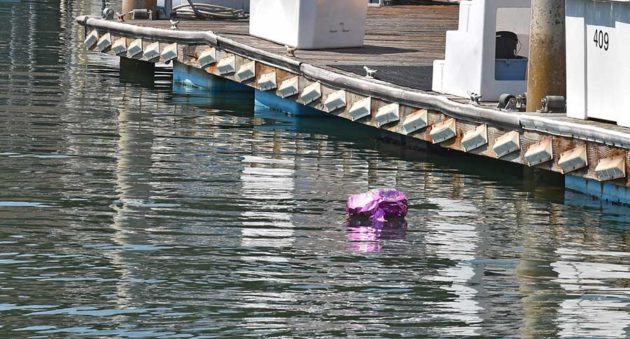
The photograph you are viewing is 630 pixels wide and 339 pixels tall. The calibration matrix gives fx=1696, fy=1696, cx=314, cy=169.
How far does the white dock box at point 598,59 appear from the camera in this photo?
50.8 ft

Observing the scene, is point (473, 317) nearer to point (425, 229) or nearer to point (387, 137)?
point (425, 229)

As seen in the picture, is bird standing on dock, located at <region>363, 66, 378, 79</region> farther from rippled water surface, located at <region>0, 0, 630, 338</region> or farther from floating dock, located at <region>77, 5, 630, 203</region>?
rippled water surface, located at <region>0, 0, 630, 338</region>

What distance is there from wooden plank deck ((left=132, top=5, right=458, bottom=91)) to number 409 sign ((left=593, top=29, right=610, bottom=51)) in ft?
11.5

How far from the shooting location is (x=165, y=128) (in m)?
20.3

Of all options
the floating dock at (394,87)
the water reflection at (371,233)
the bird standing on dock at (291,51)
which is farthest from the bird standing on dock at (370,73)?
the water reflection at (371,233)

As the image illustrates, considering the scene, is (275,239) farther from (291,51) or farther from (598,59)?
(291,51)

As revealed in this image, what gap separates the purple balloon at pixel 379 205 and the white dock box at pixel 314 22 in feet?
25.2

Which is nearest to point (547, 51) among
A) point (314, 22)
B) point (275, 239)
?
point (275, 239)

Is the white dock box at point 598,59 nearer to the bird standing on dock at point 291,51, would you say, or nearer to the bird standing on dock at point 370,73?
the bird standing on dock at point 370,73

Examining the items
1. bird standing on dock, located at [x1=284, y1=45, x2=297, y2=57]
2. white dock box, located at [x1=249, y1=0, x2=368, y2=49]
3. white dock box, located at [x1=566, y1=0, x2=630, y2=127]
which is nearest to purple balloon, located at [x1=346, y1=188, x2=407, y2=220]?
white dock box, located at [x1=566, y1=0, x2=630, y2=127]

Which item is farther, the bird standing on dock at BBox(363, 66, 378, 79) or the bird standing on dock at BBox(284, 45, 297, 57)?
the bird standing on dock at BBox(284, 45, 297, 57)

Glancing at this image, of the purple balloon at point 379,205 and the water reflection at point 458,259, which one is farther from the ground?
the purple balloon at point 379,205

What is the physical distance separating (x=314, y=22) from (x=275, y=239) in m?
9.23

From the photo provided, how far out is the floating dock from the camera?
15.6 meters
